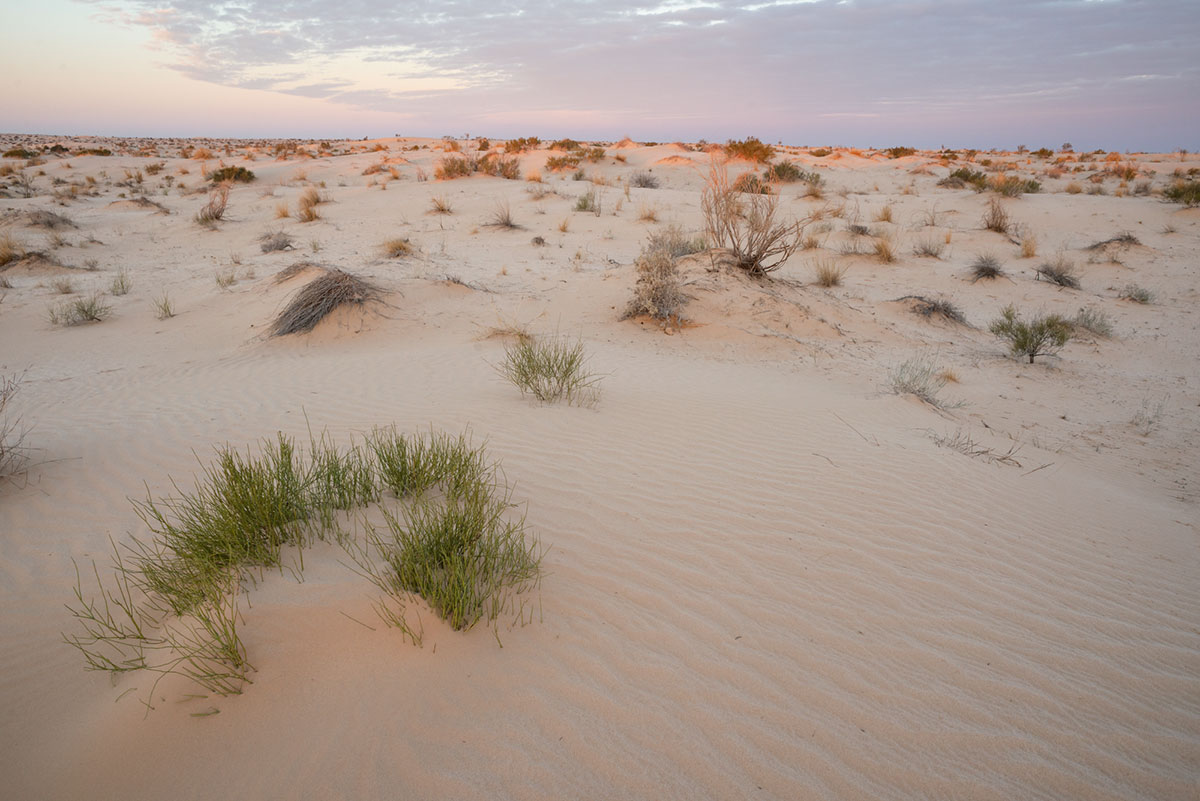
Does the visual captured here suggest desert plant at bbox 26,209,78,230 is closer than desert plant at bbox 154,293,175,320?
No

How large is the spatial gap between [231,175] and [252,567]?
25877 millimetres

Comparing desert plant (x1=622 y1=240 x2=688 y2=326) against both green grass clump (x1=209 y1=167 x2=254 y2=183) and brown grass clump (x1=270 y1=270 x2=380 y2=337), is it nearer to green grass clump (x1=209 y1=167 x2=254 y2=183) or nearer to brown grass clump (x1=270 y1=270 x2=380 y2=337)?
brown grass clump (x1=270 y1=270 x2=380 y2=337)

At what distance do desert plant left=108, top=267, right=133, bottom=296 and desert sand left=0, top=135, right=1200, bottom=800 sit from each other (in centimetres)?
113

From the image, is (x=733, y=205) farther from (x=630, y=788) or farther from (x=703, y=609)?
(x=630, y=788)

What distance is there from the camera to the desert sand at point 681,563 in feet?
6.36

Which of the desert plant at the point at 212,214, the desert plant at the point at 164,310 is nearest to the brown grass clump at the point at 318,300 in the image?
the desert plant at the point at 164,310

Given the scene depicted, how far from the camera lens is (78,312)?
30.1ft

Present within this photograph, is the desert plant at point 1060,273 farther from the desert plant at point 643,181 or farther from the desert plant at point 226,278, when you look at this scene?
the desert plant at point 226,278

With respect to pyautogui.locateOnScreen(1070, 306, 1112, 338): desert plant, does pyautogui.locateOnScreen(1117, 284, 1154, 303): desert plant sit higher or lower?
higher

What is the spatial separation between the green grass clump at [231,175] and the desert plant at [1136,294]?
27588mm

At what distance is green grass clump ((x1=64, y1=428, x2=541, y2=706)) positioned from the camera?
218 centimetres

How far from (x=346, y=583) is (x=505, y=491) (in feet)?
4.12

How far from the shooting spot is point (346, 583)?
2469 mm

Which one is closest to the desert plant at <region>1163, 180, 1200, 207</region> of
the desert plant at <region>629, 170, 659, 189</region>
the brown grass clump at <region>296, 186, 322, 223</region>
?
the desert plant at <region>629, 170, 659, 189</region>
